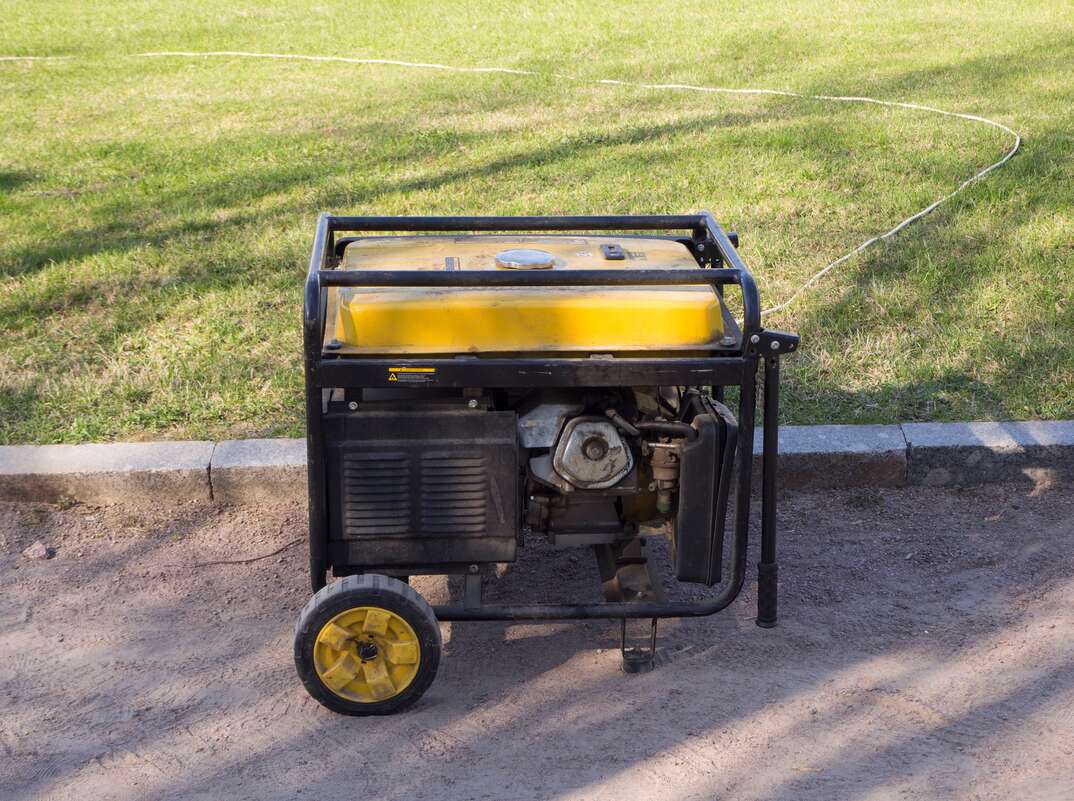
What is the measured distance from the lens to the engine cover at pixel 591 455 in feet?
10.2

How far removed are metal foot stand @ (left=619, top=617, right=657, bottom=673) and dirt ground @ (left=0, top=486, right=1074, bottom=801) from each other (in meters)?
0.03

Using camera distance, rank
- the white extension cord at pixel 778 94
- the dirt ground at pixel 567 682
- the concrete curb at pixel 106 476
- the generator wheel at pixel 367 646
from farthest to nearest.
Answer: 1. the white extension cord at pixel 778 94
2. the concrete curb at pixel 106 476
3. the generator wheel at pixel 367 646
4. the dirt ground at pixel 567 682

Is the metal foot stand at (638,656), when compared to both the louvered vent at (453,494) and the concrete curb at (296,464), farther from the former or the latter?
the concrete curb at (296,464)

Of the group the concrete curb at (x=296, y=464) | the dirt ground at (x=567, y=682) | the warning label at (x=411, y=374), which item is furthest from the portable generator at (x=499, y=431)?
the concrete curb at (x=296, y=464)

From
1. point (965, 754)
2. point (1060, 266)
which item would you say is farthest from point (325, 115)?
point (965, 754)

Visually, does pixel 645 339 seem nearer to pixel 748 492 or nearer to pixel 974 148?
pixel 748 492

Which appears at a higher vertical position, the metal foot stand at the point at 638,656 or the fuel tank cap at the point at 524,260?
the fuel tank cap at the point at 524,260

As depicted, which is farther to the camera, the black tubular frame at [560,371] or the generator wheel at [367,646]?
the generator wheel at [367,646]

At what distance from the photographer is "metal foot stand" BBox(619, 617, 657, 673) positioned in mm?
3338

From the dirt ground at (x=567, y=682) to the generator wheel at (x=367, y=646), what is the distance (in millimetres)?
76

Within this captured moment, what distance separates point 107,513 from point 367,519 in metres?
1.50

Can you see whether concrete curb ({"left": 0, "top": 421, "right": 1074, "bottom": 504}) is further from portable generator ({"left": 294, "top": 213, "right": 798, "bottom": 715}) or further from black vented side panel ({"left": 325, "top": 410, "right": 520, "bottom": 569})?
black vented side panel ({"left": 325, "top": 410, "right": 520, "bottom": 569})

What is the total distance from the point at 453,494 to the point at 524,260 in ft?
2.00

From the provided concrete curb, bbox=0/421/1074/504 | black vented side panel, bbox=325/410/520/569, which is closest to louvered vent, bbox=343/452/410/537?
black vented side panel, bbox=325/410/520/569
